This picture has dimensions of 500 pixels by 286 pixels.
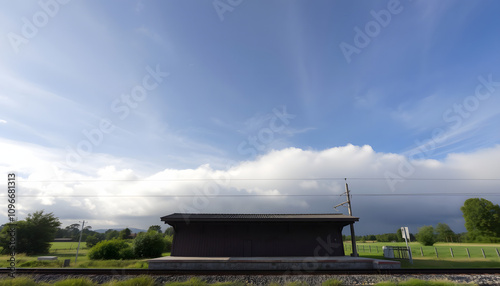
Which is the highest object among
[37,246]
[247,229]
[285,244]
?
[247,229]

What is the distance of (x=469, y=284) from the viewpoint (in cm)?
932

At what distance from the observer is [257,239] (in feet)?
59.6

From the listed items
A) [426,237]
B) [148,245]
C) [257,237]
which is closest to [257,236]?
[257,237]

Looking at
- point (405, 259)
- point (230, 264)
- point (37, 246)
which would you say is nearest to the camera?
point (230, 264)

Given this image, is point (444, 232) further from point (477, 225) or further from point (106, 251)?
point (106, 251)

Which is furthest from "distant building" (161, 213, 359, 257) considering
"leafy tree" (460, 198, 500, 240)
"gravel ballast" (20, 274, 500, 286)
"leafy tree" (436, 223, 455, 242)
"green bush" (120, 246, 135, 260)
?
"leafy tree" (436, 223, 455, 242)

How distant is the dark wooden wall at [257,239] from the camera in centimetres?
1778

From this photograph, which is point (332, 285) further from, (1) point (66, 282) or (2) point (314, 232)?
(1) point (66, 282)

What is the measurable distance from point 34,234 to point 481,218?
101369 mm

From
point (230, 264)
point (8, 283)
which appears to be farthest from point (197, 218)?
point (8, 283)

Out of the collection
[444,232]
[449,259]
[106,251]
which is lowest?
[449,259]

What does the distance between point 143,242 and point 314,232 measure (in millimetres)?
18599

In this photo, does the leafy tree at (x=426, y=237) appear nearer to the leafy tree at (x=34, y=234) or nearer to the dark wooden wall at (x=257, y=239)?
the dark wooden wall at (x=257, y=239)

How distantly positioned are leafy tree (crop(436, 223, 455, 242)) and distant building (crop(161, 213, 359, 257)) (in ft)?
239
